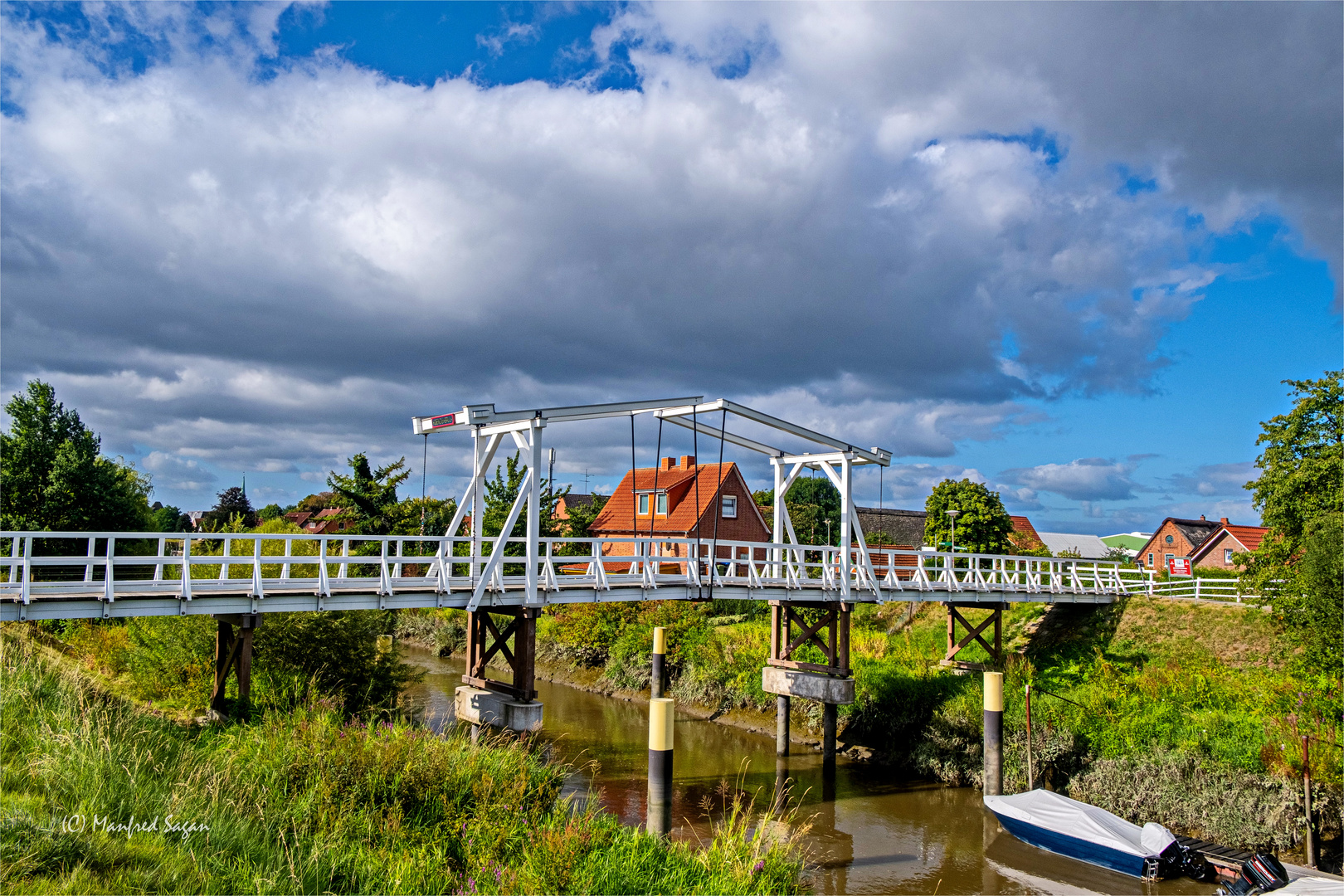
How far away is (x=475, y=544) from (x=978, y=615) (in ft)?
65.5

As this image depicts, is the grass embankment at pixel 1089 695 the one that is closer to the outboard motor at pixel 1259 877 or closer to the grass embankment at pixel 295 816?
the outboard motor at pixel 1259 877

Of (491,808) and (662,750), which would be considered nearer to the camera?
(491,808)

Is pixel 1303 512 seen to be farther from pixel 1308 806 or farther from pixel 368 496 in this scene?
pixel 368 496

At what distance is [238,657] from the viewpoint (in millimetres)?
13352

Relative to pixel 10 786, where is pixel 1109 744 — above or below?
below

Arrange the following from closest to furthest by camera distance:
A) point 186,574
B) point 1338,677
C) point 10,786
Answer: point 10,786
point 186,574
point 1338,677

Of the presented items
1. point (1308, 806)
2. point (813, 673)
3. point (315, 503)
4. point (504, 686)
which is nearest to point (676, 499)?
point (813, 673)

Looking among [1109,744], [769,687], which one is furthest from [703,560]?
[1109,744]

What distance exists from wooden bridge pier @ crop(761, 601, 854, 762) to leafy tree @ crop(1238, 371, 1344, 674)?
30.6 ft

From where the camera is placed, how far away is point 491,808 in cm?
972

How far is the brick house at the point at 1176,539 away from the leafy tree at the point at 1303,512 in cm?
4494

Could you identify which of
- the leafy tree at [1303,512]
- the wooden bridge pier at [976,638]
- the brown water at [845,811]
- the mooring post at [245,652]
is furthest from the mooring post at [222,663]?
the leafy tree at [1303,512]

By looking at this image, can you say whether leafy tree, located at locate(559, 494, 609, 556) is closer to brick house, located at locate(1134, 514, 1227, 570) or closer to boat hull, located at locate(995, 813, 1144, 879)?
boat hull, located at locate(995, 813, 1144, 879)

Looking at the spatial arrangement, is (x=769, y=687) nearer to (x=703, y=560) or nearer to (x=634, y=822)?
(x=703, y=560)
